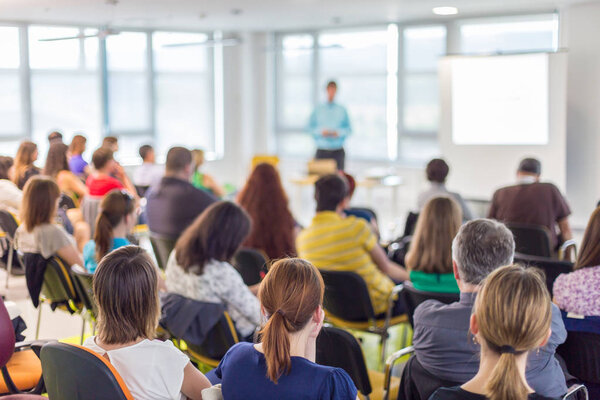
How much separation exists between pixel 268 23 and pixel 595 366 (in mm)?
9337

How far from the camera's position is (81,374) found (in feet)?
6.81

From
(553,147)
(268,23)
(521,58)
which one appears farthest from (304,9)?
(553,147)

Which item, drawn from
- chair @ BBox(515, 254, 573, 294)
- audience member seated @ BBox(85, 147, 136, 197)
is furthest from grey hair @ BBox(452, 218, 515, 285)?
audience member seated @ BBox(85, 147, 136, 197)

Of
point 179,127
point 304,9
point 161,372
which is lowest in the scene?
point 161,372

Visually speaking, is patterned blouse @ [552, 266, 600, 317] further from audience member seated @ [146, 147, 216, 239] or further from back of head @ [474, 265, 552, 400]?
audience member seated @ [146, 147, 216, 239]

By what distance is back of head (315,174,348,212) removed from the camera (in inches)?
170

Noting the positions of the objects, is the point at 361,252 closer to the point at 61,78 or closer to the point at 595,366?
the point at 595,366

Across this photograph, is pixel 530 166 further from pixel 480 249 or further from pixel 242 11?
pixel 242 11

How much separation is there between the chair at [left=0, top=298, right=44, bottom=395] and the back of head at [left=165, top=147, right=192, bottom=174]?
248cm

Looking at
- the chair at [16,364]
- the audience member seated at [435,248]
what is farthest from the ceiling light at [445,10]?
the chair at [16,364]

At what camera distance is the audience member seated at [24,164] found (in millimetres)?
6750

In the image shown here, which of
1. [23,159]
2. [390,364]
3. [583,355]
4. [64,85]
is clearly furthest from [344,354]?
[64,85]

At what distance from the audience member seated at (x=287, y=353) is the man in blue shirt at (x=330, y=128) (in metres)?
8.24

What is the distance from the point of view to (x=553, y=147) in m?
8.80
